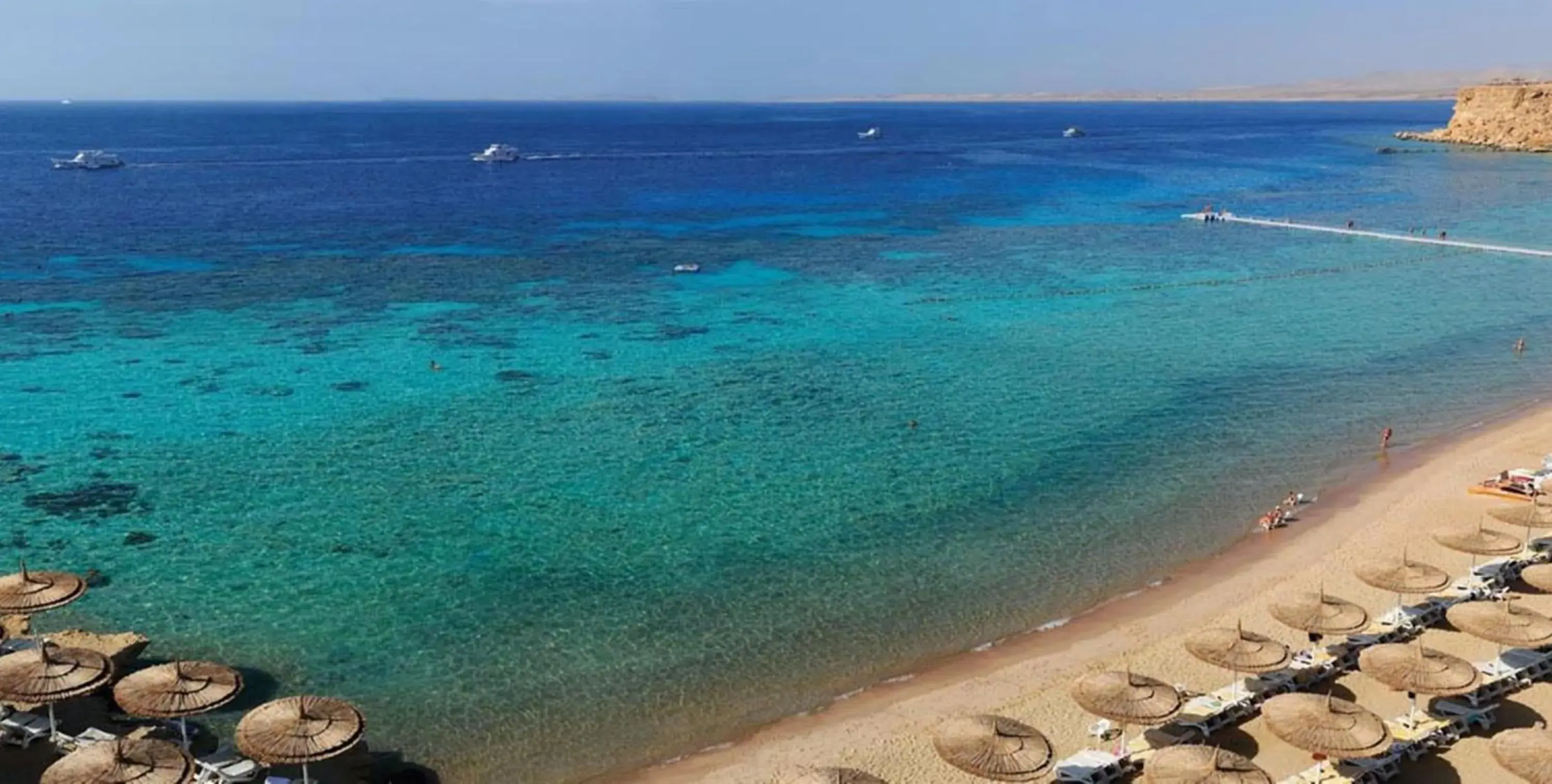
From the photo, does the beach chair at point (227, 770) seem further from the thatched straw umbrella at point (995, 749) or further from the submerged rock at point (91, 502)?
the submerged rock at point (91, 502)

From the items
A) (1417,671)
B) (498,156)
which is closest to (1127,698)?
(1417,671)

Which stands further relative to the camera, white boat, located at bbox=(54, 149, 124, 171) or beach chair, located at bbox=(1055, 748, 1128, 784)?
white boat, located at bbox=(54, 149, 124, 171)

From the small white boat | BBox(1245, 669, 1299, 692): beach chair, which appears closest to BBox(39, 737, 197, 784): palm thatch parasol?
BBox(1245, 669, 1299, 692): beach chair

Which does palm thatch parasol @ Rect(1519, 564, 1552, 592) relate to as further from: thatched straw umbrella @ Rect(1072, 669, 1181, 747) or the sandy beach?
thatched straw umbrella @ Rect(1072, 669, 1181, 747)

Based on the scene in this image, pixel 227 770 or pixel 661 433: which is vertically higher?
pixel 661 433

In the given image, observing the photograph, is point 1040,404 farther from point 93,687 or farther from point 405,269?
point 405,269

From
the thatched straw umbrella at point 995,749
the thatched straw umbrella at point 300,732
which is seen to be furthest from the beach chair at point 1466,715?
the thatched straw umbrella at point 300,732

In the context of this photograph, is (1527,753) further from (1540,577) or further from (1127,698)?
(1540,577)
